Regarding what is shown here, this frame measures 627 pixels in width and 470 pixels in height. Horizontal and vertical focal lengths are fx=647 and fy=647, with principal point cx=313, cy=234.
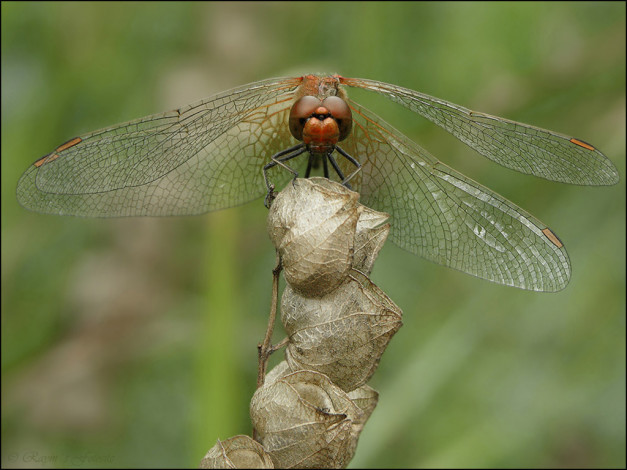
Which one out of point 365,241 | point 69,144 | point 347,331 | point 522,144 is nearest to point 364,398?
point 347,331

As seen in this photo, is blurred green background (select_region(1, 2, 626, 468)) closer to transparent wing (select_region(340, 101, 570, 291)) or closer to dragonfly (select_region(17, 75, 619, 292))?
dragonfly (select_region(17, 75, 619, 292))

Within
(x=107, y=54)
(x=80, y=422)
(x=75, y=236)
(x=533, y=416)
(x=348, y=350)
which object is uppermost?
(x=107, y=54)

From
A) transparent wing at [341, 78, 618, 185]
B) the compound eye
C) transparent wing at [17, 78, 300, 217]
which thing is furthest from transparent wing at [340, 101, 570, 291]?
transparent wing at [17, 78, 300, 217]

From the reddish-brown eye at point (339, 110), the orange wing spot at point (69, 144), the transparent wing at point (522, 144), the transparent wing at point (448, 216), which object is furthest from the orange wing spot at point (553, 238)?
the orange wing spot at point (69, 144)

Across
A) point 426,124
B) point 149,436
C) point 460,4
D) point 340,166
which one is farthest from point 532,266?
point 149,436

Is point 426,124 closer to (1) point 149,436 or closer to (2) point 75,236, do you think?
(2) point 75,236

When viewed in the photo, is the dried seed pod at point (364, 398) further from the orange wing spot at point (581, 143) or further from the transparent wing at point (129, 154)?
the orange wing spot at point (581, 143)
